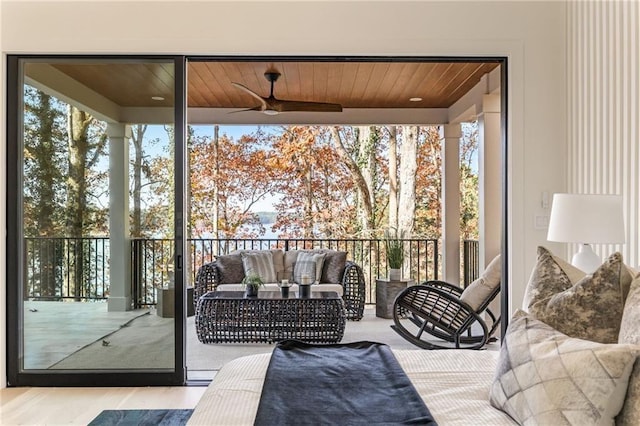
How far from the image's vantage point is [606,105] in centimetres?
306

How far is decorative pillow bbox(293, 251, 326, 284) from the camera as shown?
6.23 m

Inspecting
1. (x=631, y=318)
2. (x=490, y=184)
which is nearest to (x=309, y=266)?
(x=490, y=184)

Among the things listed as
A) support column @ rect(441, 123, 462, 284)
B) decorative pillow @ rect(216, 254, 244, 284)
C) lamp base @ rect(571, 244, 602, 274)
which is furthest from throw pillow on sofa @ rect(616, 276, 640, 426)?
support column @ rect(441, 123, 462, 284)

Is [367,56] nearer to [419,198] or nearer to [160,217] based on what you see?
A: [160,217]

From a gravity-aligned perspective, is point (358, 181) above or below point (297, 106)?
below

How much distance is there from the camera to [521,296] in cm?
353

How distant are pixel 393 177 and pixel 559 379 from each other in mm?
8076

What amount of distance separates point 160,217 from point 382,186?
244 inches

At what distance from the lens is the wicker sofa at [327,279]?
604 cm

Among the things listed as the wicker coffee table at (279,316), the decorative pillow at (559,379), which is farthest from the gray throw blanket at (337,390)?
the wicker coffee table at (279,316)

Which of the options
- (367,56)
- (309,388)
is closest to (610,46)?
(367,56)

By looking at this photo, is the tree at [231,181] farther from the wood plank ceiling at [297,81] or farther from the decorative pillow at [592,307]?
the decorative pillow at [592,307]

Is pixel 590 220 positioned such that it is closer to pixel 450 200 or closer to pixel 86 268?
pixel 86 268

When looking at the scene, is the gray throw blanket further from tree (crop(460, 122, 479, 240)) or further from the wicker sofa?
tree (crop(460, 122, 479, 240))
